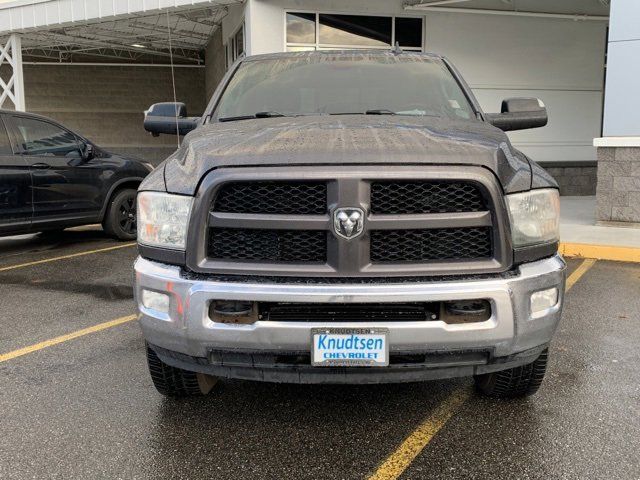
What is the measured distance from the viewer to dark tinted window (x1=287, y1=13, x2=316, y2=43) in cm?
1175

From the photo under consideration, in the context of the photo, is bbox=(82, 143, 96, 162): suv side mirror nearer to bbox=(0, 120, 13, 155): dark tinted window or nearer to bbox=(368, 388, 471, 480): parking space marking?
bbox=(0, 120, 13, 155): dark tinted window

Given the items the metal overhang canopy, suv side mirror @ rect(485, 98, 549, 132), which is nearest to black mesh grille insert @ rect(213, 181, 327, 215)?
suv side mirror @ rect(485, 98, 549, 132)

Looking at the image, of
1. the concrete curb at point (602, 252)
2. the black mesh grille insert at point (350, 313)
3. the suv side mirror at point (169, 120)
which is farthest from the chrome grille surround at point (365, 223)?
the concrete curb at point (602, 252)

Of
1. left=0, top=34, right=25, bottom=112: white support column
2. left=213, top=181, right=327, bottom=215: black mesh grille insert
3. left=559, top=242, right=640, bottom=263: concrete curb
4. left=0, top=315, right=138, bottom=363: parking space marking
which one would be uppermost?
left=0, top=34, right=25, bottom=112: white support column

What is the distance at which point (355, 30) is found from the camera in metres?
12.1

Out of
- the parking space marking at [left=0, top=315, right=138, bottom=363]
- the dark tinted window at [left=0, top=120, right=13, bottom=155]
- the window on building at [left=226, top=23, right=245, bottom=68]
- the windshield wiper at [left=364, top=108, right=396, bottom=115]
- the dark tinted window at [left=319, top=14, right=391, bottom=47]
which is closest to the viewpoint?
the windshield wiper at [left=364, top=108, right=396, bottom=115]

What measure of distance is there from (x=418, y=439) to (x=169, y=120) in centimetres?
271

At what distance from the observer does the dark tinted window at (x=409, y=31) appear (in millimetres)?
12266

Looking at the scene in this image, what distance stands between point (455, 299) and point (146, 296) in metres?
1.35

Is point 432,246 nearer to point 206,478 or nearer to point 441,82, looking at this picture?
point 206,478

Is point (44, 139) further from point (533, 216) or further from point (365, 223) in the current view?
point (533, 216)

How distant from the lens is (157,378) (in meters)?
3.03

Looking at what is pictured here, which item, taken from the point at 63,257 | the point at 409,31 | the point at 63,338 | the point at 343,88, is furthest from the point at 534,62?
the point at 63,338

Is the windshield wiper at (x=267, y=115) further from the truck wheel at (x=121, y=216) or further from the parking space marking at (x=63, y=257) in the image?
the truck wheel at (x=121, y=216)
